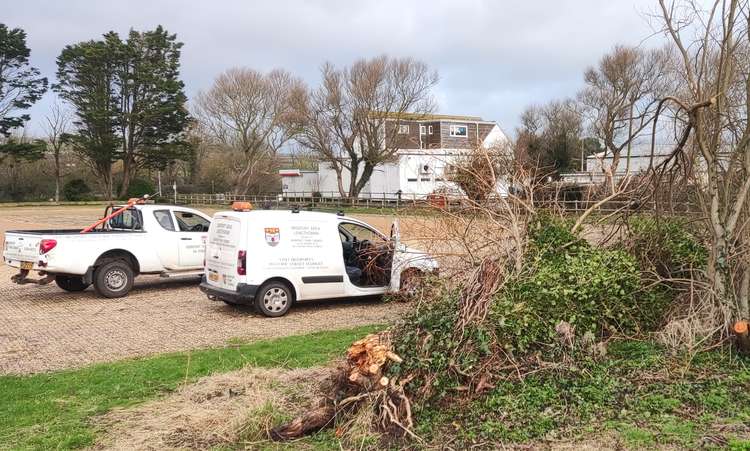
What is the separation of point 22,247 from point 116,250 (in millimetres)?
1578

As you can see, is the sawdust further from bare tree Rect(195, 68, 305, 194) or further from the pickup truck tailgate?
bare tree Rect(195, 68, 305, 194)

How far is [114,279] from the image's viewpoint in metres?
11.4

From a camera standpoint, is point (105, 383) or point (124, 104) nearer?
point (105, 383)

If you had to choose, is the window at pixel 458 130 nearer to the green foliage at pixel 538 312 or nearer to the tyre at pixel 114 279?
the tyre at pixel 114 279

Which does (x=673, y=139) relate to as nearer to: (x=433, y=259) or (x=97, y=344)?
(x=433, y=259)

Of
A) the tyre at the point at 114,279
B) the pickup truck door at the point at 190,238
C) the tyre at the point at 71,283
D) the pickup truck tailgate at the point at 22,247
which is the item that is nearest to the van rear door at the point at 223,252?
the pickup truck door at the point at 190,238

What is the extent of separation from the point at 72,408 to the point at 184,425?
4.40ft

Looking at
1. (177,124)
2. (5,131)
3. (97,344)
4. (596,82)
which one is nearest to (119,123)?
(177,124)

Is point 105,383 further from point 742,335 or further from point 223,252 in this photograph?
point 742,335

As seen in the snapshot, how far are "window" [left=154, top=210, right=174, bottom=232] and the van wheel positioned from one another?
12.7 feet

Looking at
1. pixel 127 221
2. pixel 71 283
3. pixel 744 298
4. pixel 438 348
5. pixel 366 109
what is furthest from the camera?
pixel 366 109

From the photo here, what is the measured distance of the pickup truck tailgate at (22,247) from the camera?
10758 millimetres

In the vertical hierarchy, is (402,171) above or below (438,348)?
above

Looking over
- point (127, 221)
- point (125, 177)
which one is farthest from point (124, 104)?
point (127, 221)
